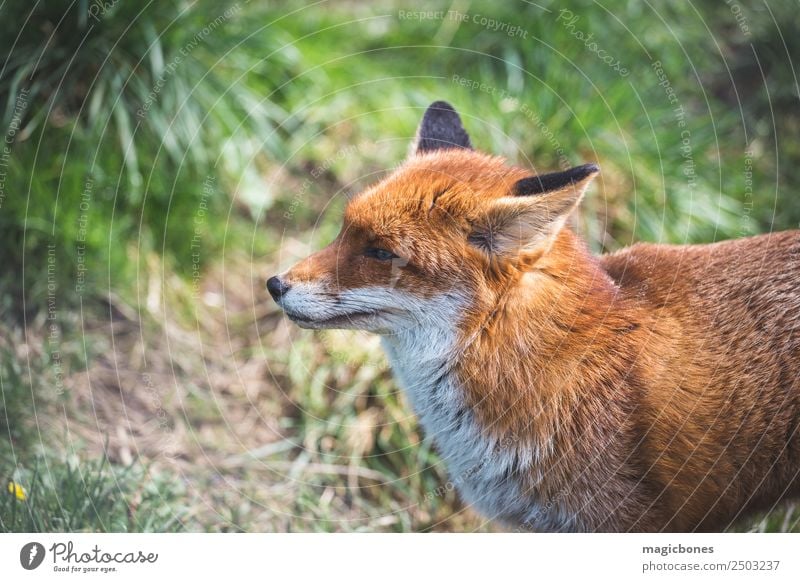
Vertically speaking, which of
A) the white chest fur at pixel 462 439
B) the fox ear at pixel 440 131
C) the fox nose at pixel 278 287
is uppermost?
the fox ear at pixel 440 131

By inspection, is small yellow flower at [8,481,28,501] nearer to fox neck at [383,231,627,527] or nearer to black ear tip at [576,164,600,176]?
fox neck at [383,231,627,527]

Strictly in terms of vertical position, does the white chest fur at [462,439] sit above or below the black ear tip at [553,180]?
below

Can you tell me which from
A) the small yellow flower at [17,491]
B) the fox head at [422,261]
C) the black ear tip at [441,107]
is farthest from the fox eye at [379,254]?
the small yellow flower at [17,491]

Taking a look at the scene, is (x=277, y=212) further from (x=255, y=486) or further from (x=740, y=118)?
(x=740, y=118)

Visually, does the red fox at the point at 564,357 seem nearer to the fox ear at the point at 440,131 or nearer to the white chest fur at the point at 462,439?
the white chest fur at the point at 462,439

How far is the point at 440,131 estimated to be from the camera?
14.4ft

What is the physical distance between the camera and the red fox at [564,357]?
3.68 meters

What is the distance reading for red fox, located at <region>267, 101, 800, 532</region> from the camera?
12.1 ft

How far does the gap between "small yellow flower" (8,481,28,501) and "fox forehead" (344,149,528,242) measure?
2.04 metres

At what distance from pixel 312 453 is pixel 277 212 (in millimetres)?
2171

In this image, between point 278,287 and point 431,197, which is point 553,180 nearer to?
point 431,197

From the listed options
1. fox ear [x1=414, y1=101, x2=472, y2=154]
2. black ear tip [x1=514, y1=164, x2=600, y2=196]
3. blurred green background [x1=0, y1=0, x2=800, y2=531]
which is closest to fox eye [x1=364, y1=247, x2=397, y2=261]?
black ear tip [x1=514, y1=164, x2=600, y2=196]

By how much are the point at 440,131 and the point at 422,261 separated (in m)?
0.98

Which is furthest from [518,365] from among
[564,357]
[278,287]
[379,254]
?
[278,287]
